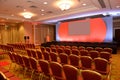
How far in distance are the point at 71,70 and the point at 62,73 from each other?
1.47 ft

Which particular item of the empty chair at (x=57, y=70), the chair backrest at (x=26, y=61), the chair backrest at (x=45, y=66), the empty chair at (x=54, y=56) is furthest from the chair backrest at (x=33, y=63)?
the empty chair at (x=54, y=56)

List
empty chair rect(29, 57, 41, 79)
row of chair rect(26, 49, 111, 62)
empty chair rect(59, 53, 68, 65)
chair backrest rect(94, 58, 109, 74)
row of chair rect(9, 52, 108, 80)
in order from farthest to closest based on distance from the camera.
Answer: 1. row of chair rect(26, 49, 111, 62)
2. empty chair rect(59, 53, 68, 65)
3. empty chair rect(29, 57, 41, 79)
4. chair backrest rect(94, 58, 109, 74)
5. row of chair rect(9, 52, 108, 80)

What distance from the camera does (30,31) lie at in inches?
743

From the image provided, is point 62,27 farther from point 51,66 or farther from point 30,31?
point 51,66

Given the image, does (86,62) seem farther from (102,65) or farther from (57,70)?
(57,70)

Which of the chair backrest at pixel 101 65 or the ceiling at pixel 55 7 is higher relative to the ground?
the ceiling at pixel 55 7

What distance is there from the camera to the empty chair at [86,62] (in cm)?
405

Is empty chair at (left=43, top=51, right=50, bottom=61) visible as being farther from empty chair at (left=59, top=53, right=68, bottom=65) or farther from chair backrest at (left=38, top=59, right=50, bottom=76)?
chair backrest at (left=38, top=59, right=50, bottom=76)

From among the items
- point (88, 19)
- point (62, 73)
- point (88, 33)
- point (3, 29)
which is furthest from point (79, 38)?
point (3, 29)

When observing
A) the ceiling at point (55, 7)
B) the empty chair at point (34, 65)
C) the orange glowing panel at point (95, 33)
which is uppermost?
the ceiling at point (55, 7)

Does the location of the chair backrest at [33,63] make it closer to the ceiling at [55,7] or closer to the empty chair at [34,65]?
the empty chair at [34,65]

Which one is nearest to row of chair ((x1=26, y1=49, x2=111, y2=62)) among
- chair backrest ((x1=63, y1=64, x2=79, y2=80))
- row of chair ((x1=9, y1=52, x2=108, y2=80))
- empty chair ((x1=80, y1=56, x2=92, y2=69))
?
empty chair ((x1=80, y1=56, x2=92, y2=69))

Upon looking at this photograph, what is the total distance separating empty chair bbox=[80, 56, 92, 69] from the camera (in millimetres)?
4046

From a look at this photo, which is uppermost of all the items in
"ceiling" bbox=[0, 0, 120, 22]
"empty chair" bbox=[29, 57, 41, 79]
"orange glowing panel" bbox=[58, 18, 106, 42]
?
"ceiling" bbox=[0, 0, 120, 22]
